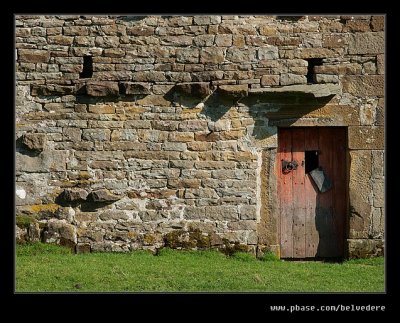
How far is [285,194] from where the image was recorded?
861 cm

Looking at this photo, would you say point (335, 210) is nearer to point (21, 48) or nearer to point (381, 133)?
point (381, 133)

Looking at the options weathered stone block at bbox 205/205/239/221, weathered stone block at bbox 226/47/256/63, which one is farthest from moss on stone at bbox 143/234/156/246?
weathered stone block at bbox 226/47/256/63

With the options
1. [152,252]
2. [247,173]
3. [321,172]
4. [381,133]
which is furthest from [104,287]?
[381,133]

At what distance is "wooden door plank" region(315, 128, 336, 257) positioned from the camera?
861cm

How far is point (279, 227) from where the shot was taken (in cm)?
859

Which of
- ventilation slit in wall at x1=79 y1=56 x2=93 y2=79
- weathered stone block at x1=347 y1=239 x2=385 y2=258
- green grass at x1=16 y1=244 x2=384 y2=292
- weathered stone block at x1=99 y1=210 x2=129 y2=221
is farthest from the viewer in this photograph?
ventilation slit in wall at x1=79 y1=56 x2=93 y2=79

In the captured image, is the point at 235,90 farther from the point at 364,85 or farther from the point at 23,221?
the point at 23,221

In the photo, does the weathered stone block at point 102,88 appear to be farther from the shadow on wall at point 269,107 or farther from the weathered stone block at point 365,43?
the weathered stone block at point 365,43

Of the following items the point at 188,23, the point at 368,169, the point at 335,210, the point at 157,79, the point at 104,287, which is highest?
the point at 188,23

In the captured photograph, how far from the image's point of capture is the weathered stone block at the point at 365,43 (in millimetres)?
8398

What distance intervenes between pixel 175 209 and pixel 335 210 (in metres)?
2.12

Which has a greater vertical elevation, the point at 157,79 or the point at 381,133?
the point at 157,79

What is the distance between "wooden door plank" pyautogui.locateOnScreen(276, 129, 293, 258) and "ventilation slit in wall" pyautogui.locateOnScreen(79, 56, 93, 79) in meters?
2.65

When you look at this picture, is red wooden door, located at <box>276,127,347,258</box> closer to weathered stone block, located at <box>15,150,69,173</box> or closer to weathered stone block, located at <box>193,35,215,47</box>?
weathered stone block, located at <box>193,35,215,47</box>
